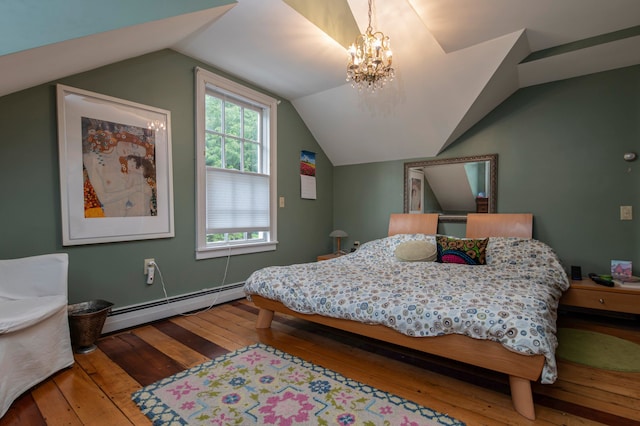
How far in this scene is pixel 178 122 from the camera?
9.55 ft

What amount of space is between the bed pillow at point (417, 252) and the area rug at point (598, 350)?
1173 millimetres

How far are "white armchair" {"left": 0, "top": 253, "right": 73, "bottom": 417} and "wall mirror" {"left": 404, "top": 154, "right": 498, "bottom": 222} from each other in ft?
11.8

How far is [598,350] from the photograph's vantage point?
7.18 ft

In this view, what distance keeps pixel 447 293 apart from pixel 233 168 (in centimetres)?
261

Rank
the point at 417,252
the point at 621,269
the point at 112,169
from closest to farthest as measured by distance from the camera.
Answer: the point at 112,169 → the point at 621,269 → the point at 417,252

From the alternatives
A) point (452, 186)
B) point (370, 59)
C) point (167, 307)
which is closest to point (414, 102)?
point (452, 186)

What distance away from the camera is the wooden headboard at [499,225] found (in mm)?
3188

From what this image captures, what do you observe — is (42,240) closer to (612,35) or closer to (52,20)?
(52,20)

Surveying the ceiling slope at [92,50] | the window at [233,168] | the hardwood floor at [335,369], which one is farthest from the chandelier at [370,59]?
the hardwood floor at [335,369]

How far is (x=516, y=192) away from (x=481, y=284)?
1799mm

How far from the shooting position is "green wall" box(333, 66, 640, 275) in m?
2.82

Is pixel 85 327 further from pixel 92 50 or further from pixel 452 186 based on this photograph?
pixel 452 186

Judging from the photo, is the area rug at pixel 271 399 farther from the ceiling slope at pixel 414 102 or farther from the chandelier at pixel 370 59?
the ceiling slope at pixel 414 102

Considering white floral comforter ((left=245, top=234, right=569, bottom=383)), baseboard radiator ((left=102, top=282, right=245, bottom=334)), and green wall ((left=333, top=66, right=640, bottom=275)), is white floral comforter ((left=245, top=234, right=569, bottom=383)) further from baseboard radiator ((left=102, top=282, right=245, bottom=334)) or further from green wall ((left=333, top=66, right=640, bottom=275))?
baseboard radiator ((left=102, top=282, right=245, bottom=334))
